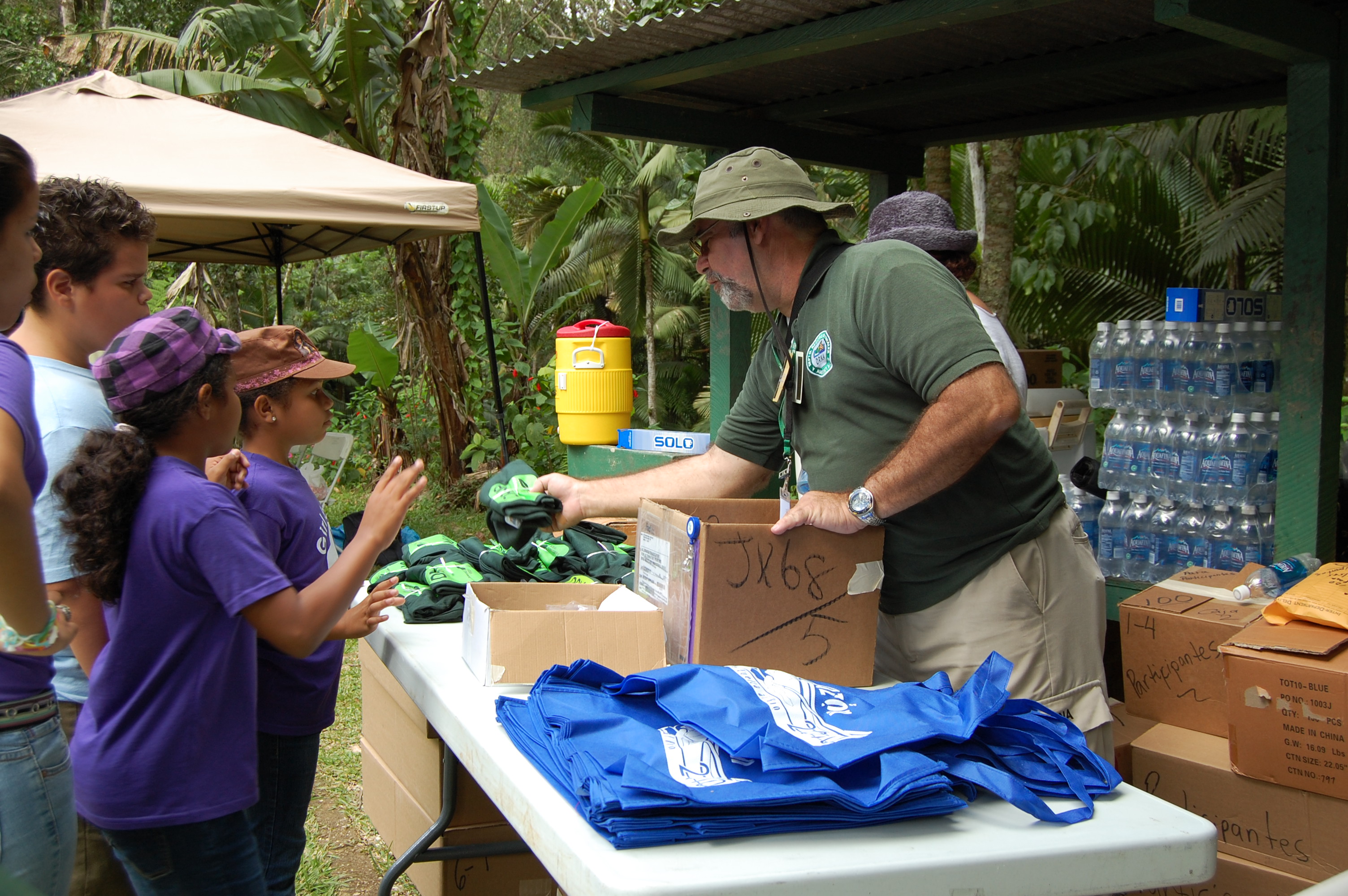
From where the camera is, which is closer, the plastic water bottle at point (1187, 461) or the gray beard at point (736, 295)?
the gray beard at point (736, 295)

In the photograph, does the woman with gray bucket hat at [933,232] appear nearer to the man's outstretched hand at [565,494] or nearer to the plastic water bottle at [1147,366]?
the plastic water bottle at [1147,366]

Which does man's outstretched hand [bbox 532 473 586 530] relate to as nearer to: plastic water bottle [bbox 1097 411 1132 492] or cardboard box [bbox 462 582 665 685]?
cardboard box [bbox 462 582 665 685]

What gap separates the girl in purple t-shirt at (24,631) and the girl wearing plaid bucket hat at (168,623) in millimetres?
105

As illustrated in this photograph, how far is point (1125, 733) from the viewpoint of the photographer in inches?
123

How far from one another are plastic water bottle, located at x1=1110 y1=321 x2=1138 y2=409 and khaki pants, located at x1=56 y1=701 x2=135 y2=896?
13.5 ft

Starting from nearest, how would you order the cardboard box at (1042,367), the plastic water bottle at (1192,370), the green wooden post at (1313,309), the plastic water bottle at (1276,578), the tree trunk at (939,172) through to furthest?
the plastic water bottle at (1276,578) < the green wooden post at (1313,309) < the plastic water bottle at (1192,370) < the cardboard box at (1042,367) < the tree trunk at (939,172)

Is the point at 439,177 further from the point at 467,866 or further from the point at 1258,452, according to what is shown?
the point at 467,866

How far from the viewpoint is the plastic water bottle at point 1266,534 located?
4.02m

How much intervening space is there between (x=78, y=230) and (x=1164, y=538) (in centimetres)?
419

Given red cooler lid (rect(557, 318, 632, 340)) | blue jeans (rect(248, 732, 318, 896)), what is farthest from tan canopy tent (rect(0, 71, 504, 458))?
blue jeans (rect(248, 732, 318, 896))

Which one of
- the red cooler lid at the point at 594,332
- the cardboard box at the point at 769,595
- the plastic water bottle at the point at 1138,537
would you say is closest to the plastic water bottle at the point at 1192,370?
the plastic water bottle at the point at 1138,537

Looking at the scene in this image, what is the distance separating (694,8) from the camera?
3.70 m

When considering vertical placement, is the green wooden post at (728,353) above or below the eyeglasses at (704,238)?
below

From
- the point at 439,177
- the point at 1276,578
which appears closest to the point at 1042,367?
the point at 1276,578
